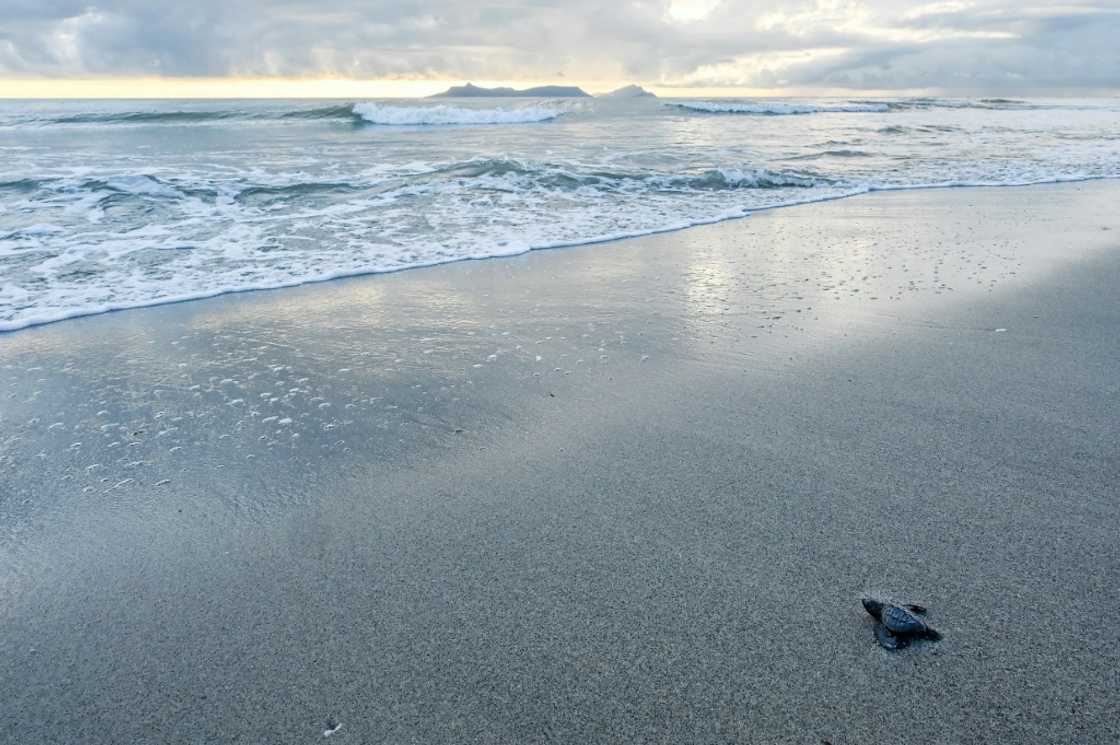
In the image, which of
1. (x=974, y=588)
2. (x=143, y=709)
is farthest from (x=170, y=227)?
(x=974, y=588)

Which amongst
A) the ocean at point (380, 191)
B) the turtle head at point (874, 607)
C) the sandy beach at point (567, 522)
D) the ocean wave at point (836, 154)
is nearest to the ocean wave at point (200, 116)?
the ocean at point (380, 191)

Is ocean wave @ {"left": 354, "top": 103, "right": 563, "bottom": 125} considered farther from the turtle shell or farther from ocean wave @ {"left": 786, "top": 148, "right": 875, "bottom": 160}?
the turtle shell

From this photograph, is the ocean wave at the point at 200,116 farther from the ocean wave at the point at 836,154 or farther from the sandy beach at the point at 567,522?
the sandy beach at the point at 567,522

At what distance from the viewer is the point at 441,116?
100 feet

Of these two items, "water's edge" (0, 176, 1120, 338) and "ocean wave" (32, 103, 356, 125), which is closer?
"water's edge" (0, 176, 1120, 338)

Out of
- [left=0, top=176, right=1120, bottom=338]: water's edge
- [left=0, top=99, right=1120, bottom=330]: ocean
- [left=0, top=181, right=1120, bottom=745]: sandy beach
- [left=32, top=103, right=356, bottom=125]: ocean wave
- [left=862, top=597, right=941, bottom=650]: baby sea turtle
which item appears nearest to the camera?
[left=0, top=181, right=1120, bottom=745]: sandy beach

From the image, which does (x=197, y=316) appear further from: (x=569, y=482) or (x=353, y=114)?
(x=353, y=114)

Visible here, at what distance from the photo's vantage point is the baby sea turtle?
1.64 m

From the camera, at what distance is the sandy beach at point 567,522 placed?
153 centimetres

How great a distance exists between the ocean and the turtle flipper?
4740mm

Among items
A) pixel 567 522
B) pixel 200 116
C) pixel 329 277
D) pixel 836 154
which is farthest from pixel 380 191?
pixel 200 116

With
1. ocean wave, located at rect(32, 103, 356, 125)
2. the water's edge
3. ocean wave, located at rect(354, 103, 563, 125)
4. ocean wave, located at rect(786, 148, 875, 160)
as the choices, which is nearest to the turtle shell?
the water's edge

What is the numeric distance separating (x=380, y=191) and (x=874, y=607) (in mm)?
9191

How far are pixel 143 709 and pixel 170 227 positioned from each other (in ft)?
23.4
